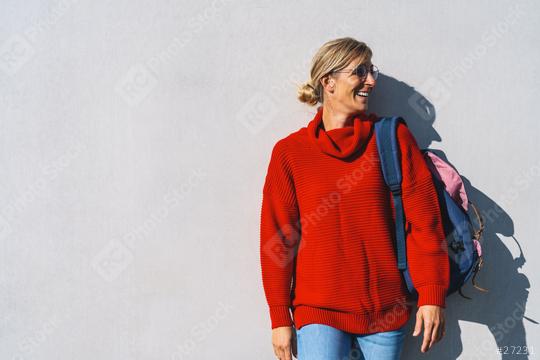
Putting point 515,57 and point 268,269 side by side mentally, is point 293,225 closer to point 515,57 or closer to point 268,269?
point 268,269

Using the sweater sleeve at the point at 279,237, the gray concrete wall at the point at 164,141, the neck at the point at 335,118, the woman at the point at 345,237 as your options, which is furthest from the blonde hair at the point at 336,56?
the sweater sleeve at the point at 279,237

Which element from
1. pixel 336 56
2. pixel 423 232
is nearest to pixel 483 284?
pixel 423 232

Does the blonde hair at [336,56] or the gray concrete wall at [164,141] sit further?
the gray concrete wall at [164,141]

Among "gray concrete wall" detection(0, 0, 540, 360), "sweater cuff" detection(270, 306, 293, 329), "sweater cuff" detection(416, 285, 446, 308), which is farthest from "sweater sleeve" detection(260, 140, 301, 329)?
"sweater cuff" detection(416, 285, 446, 308)

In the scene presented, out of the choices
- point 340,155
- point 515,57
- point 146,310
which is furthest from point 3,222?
point 515,57

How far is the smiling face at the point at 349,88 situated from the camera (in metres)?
2.18

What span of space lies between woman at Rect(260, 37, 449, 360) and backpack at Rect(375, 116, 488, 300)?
0.03 meters

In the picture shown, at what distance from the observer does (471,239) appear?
228 cm

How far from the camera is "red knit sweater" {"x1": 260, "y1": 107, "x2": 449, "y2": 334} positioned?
207 centimetres

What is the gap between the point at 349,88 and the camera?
218 centimetres

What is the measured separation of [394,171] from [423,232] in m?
0.26

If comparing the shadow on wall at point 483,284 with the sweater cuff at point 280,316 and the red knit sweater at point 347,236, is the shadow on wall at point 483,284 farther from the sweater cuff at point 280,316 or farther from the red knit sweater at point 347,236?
the sweater cuff at point 280,316

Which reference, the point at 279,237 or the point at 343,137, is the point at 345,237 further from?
the point at 343,137

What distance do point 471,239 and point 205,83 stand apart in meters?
1.31
